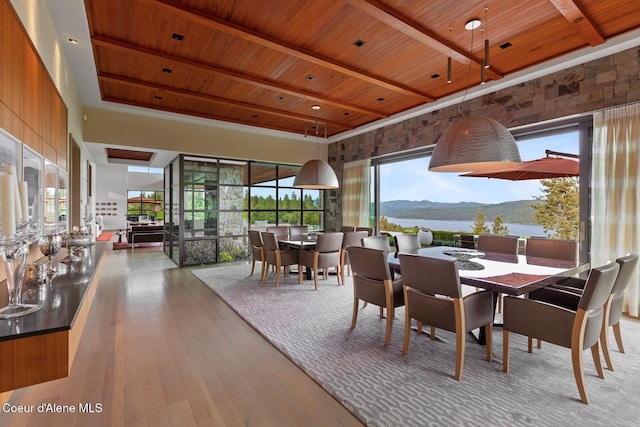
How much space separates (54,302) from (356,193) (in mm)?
6539

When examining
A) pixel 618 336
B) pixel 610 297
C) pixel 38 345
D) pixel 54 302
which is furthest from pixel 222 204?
pixel 618 336

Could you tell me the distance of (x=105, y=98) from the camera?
5.42 m

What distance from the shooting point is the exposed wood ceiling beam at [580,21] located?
112 inches

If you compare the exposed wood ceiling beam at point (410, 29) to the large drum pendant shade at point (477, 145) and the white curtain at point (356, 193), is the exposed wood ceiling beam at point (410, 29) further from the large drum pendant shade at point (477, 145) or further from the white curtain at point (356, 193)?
the white curtain at point (356, 193)

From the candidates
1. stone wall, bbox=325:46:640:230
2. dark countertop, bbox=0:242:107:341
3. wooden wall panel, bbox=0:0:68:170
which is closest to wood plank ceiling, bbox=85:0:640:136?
stone wall, bbox=325:46:640:230

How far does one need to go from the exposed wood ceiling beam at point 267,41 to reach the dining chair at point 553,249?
9.71 ft

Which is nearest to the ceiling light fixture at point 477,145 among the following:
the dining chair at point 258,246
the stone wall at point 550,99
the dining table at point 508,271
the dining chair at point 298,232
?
the dining table at point 508,271

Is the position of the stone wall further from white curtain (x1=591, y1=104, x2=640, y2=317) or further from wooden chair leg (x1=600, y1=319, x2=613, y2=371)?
wooden chair leg (x1=600, y1=319, x2=613, y2=371)

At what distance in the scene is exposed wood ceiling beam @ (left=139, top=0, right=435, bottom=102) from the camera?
116 inches

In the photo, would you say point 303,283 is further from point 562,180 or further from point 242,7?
point 562,180

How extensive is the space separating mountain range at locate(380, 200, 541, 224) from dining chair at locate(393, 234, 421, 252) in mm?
2309

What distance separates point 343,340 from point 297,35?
3.33 metres

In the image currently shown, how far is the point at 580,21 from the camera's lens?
3094 millimetres

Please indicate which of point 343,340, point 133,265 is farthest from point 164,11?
point 133,265
